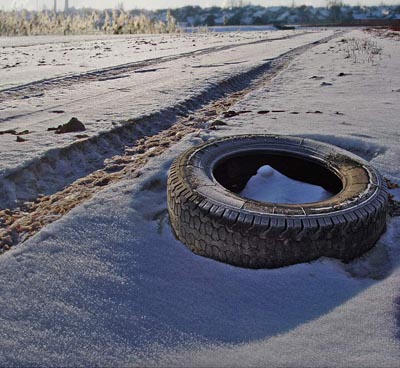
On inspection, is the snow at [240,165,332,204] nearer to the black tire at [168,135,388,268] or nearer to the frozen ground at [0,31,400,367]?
the black tire at [168,135,388,268]

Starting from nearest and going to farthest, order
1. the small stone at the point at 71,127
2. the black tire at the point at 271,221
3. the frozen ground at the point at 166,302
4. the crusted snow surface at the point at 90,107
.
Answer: the frozen ground at the point at 166,302
the black tire at the point at 271,221
the crusted snow surface at the point at 90,107
the small stone at the point at 71,127

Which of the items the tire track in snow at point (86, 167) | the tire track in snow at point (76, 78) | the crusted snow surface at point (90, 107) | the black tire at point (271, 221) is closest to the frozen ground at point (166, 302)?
the black tire at point (271, 221)

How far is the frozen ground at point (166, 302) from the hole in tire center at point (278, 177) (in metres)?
0.43

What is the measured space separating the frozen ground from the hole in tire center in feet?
1.42

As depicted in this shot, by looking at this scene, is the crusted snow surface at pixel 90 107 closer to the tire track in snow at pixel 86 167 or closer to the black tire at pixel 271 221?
the tire track in snow at pixel 86 167

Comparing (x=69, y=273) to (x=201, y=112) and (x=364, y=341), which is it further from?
(x=201, y=112)

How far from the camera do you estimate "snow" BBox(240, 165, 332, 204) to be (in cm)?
234

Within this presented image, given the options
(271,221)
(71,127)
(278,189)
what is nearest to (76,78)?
(71,127)

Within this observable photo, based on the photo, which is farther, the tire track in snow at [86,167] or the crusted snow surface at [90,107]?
the crusted snow surface at [90,107]

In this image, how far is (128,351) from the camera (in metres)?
1.37

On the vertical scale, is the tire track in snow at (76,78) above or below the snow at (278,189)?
above

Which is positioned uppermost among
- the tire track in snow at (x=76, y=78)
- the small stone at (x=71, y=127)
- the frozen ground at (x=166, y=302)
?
the tire track in snow at (x=76, y=78)

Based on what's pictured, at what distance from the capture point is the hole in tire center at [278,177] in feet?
7.82

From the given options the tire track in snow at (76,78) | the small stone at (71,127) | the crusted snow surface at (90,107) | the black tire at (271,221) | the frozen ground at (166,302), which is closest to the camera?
the frozen ground at (166,302)
